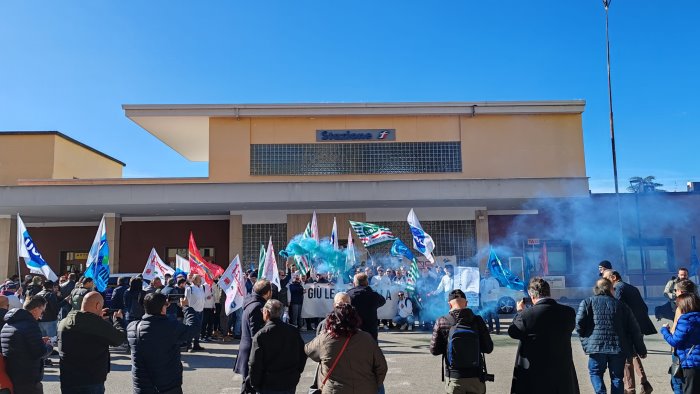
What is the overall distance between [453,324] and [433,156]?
2077 cm

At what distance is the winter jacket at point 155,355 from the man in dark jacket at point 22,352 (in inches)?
42.6

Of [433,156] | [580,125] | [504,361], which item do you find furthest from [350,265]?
[580,125]

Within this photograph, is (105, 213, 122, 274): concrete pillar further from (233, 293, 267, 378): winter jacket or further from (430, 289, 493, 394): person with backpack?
(430, 289, 493, 394): person with backpack

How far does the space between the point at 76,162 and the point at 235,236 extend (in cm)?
1189

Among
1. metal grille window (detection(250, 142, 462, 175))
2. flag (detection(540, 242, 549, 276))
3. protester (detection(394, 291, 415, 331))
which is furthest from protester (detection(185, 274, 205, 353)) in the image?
flag (detection(540, 242, 549, 276))

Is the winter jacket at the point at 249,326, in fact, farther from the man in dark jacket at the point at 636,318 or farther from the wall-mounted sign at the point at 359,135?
the wall-mounted sign at the point at 359,135

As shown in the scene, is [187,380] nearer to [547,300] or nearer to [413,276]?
[547,300]

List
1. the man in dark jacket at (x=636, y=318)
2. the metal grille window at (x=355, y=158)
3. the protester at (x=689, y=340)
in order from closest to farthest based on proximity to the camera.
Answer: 1. the protester at (x=689, y=340)
2. the man in dark jacket at (x=636, y=318)
3. the metal grille window at (x=355, y=158)

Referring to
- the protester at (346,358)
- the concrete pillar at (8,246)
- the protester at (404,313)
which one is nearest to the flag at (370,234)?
the protester at (404,313)

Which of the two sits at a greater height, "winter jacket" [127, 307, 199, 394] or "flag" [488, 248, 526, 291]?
"flag" [488, 248, 526, 291]

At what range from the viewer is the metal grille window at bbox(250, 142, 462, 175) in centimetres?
2544

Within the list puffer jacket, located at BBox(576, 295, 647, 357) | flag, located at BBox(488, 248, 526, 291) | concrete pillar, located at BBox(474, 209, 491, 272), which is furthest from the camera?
concrete pillar, located at BBox(474, 209, 491, 272)

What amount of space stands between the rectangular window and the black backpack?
22453mm

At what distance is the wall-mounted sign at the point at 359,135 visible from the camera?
25.7 m
